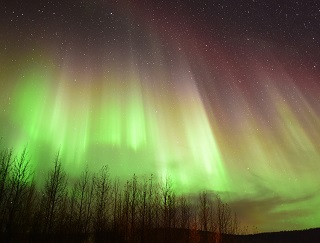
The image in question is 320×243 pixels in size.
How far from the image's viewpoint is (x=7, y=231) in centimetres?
2841

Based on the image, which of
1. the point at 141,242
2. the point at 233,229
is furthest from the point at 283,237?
the point at 141,242

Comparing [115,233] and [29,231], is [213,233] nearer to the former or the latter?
[115,233]

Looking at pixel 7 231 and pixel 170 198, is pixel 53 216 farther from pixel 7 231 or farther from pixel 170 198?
pixel 170 198

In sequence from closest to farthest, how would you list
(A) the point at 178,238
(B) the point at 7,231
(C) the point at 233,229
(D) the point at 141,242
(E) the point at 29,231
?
(B) the point at 7,231
(E) the point at 29,231
(D) the point at 141,242
(A) the point at 178,238
(C) the point at 233,229

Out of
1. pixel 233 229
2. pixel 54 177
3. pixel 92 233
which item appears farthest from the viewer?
pixel 233 229

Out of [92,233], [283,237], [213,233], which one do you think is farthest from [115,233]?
[283,237]

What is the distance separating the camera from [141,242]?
140 ft

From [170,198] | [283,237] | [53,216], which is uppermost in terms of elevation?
[283,237]

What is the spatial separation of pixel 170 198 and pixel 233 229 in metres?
25.3

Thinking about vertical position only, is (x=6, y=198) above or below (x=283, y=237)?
below

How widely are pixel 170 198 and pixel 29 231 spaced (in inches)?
897

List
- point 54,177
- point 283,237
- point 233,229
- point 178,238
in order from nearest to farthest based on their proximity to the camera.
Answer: point 54,177
point 178,238
point 233,229
point 283,237

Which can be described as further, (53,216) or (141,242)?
(141,242)

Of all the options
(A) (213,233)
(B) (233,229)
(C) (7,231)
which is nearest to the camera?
(C) (7,231)
